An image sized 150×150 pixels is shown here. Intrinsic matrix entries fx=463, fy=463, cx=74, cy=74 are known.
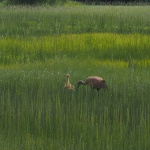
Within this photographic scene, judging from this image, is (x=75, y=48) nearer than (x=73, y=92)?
No

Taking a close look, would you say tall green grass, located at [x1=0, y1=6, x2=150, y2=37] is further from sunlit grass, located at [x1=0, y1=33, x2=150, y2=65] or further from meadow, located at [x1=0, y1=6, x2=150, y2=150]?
sunlit grass, located at [x1=0, y1=33, x2=150, y2=65]

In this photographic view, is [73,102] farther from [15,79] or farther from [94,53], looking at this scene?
[94,53]

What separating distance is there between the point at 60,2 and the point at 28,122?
27.1 meters

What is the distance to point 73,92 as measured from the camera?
7.27 meters

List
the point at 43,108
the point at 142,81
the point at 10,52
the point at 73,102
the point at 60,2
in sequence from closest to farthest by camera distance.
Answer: the point at 43,108 → the point at 73,102 → the point at 142,81 → the point at 10,52 → the point at 60,2

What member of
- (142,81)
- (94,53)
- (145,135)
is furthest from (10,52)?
(145,135)

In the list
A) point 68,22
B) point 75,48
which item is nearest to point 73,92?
point 75,48

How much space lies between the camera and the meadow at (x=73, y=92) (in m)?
5.54

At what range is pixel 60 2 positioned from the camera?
3241 cm

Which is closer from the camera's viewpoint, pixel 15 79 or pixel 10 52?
pixel 15 79

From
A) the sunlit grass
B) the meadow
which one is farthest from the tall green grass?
the sunlit grass

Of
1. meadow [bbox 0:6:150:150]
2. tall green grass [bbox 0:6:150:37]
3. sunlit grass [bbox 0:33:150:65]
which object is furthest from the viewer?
tall green grass [bbox 0:6:150:37]

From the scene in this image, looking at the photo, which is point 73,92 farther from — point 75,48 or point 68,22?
point 68,22

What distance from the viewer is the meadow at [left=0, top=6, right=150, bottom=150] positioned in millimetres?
5539
